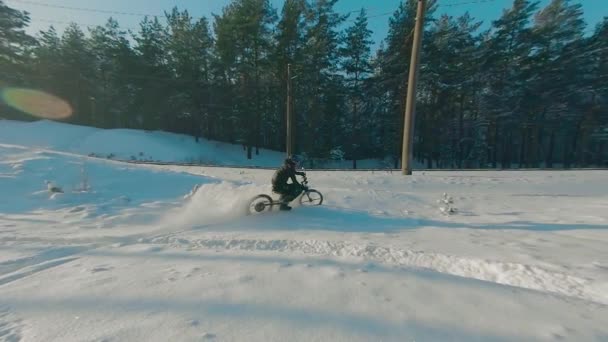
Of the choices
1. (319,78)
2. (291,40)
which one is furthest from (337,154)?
(291,40)

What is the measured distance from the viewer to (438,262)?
3.64m

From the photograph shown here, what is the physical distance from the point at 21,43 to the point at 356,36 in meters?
41.1

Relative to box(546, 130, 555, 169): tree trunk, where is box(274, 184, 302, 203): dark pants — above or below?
below

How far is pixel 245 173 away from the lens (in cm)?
1203

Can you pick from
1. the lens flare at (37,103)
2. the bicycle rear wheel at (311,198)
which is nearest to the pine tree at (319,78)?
the bicycle rear wheel at (311,198)

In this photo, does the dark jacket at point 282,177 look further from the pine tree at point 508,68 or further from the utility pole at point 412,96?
the pine tree at point 508,68

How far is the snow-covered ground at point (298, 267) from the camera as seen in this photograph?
7.46 feet

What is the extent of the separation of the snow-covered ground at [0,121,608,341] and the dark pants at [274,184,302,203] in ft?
1.09

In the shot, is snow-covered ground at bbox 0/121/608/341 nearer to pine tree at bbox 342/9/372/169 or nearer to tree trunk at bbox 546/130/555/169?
pine tree at bbox 342/9/372/169

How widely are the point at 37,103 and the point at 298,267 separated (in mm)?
49417

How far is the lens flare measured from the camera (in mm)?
33219

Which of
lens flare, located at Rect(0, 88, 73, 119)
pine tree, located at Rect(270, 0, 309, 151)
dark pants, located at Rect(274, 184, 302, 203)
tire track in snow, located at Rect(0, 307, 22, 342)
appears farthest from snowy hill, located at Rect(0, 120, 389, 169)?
tire track in snow, located at Rect(0, 307, 22, 342)

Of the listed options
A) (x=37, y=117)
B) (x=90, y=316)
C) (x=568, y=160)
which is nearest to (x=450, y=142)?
(x=568, y=160)

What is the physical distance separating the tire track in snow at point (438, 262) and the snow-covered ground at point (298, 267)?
0.02 m
